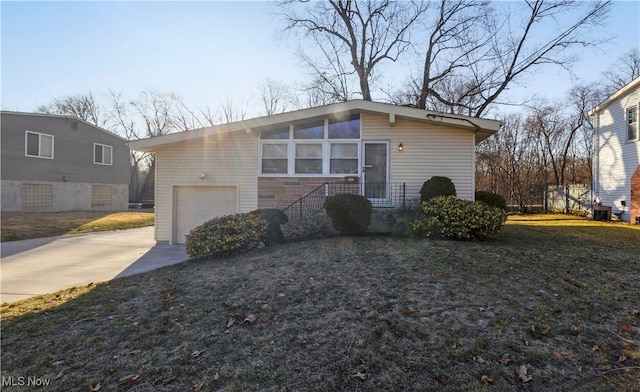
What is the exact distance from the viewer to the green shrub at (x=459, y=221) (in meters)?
7.22

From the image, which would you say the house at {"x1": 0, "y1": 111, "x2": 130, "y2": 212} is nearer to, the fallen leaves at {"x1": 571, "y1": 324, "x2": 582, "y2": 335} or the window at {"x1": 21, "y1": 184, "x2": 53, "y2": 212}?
the window at {"x1": 21, "y1": 184, "x2": 53, "y2": 212}

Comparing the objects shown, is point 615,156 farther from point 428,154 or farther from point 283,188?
point 283,188

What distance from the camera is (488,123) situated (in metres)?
9.24

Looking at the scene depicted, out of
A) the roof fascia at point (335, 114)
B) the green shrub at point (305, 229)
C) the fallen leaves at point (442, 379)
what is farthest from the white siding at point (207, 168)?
the fallen leaves at point (442, 379)

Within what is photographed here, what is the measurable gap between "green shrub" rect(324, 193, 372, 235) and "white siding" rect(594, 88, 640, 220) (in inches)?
452

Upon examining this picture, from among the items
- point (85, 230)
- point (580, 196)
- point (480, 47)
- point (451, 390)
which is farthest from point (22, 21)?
A: point (580, 196)

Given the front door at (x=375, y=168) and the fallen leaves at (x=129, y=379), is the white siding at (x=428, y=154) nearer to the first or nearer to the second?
the front door at (x=375, y=168)

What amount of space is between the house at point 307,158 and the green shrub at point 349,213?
4.64 feet

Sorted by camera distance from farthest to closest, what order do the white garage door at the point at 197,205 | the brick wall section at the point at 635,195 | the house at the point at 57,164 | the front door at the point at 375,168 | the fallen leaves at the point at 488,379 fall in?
the house at the point at 57,164, the brick wall section at the point at 635,195, the white garage door at the point at 197,205, the front door at the point at 375,168, the fallen leaves at the point at 488,379

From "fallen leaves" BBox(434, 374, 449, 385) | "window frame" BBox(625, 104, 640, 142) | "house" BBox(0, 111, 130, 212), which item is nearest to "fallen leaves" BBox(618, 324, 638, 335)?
"fallen leaves" BBox(434, 374, 449, 385)

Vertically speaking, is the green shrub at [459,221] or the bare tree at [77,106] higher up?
the bare tree at [77,106]

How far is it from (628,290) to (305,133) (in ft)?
26.5

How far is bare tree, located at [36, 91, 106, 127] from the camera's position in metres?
34.3

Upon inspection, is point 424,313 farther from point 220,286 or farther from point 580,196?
point 580,196
